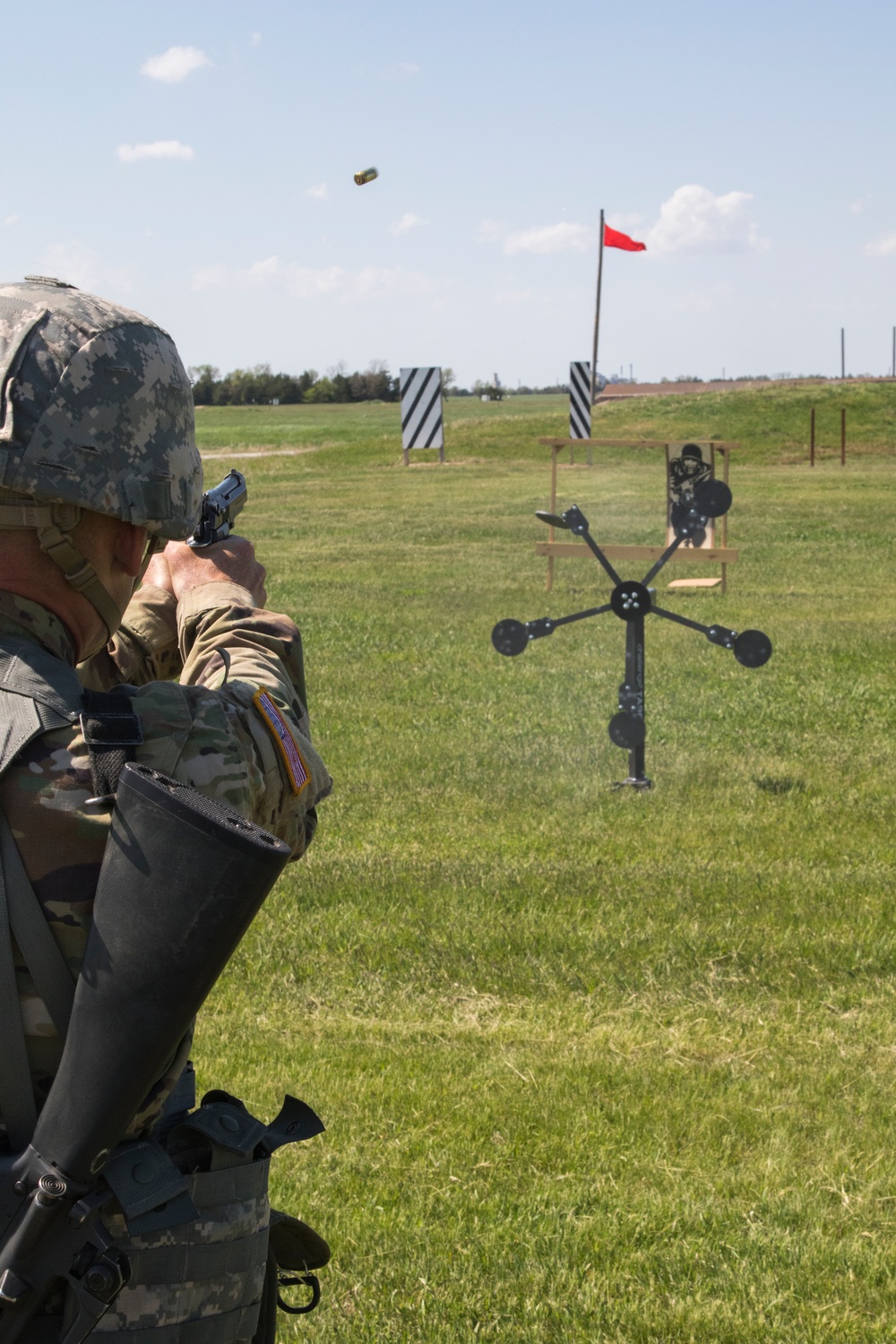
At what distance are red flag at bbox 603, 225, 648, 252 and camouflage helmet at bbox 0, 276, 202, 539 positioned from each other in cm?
3430

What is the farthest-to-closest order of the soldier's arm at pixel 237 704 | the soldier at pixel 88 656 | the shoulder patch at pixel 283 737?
the shoulder patch at pixel 283 737, the soldier's arm at pixel 237 704, the soldier at pixel 88 656

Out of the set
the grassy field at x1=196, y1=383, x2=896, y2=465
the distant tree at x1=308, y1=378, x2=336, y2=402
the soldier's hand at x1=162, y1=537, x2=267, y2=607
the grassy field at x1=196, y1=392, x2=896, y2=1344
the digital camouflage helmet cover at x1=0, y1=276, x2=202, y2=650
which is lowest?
the grassy field at x1=196, y1=392, x2=896, y2=1344

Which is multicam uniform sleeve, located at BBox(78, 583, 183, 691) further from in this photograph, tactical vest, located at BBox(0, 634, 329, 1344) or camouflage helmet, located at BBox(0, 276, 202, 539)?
tactical vest, located at BBox(0, 634, 329, 1344)

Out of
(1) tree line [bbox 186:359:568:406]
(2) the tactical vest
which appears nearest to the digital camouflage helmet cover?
(2) the tactical vest

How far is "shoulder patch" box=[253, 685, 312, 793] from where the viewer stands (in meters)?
1.82

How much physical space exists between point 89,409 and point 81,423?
0.03m

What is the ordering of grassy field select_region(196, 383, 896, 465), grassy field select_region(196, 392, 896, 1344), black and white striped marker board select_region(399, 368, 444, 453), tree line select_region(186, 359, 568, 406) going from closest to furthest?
grassy field select_region(196, 392, 896, 1344) → black and white striped marker board select_region(399, 368, 444, 453) → grassy field select_region(196, 383, 896, 465) → tree line select_region(186, 359, 568, 406)

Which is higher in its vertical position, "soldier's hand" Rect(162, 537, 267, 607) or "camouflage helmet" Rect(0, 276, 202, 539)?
"camouflage helmet" Rect(0, 276, 202, 539)

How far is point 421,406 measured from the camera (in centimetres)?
3741

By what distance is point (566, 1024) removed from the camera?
5422 millimetres

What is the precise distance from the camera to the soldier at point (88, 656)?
1.60 m

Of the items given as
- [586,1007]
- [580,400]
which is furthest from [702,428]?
[586,1007]

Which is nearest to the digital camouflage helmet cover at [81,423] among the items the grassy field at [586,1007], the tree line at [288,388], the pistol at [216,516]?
the pistol at [216,516]

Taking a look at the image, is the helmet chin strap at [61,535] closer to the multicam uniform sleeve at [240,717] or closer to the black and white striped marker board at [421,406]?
the multicam uniform sleeve at [240,717]
